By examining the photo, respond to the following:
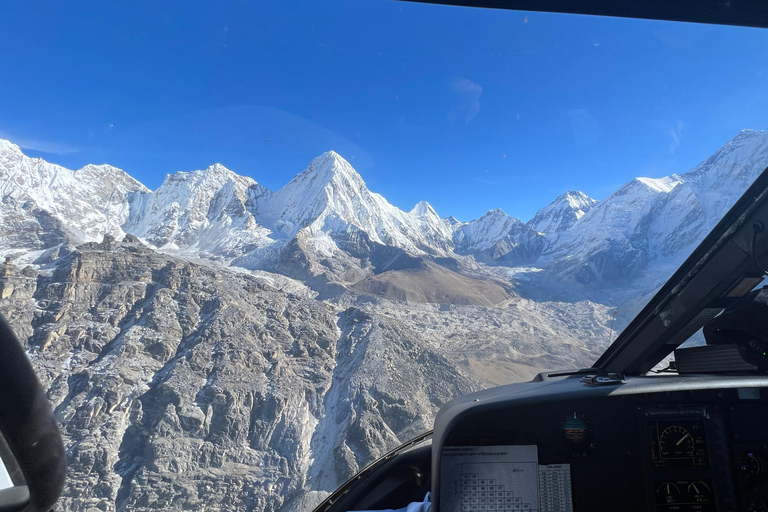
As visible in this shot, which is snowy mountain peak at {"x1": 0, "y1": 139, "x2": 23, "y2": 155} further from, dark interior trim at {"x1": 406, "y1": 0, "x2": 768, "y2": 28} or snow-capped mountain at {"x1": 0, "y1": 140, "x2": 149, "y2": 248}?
dark interior trim at {"x1": 406, "y1": 0, "x2": 768, "y2": 28}

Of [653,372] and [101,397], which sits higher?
[653,372]

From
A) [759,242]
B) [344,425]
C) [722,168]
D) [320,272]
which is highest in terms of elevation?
[320,272]

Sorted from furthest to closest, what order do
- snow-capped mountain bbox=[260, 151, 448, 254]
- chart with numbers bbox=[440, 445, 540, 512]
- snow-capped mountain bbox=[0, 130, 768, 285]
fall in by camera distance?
snow-capped mountain bbox=[260, 151, 448, 254] < snow-capped mountain bbox=[0, 130, 768, 285] < chart with numbers bbox=[440, 445, 540, 512]

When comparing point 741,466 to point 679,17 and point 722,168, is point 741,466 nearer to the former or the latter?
point 722,168

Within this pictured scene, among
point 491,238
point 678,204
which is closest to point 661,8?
point 678,204

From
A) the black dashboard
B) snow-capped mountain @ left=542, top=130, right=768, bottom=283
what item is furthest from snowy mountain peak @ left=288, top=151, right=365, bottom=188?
the black dashboard

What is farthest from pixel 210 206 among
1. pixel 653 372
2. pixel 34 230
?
pixel 653 372

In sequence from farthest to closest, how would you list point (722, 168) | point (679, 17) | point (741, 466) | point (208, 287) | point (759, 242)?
point (208, 287) → point (741, 466) → point (722, 168) → point (759, 242) → point (679, 17)
